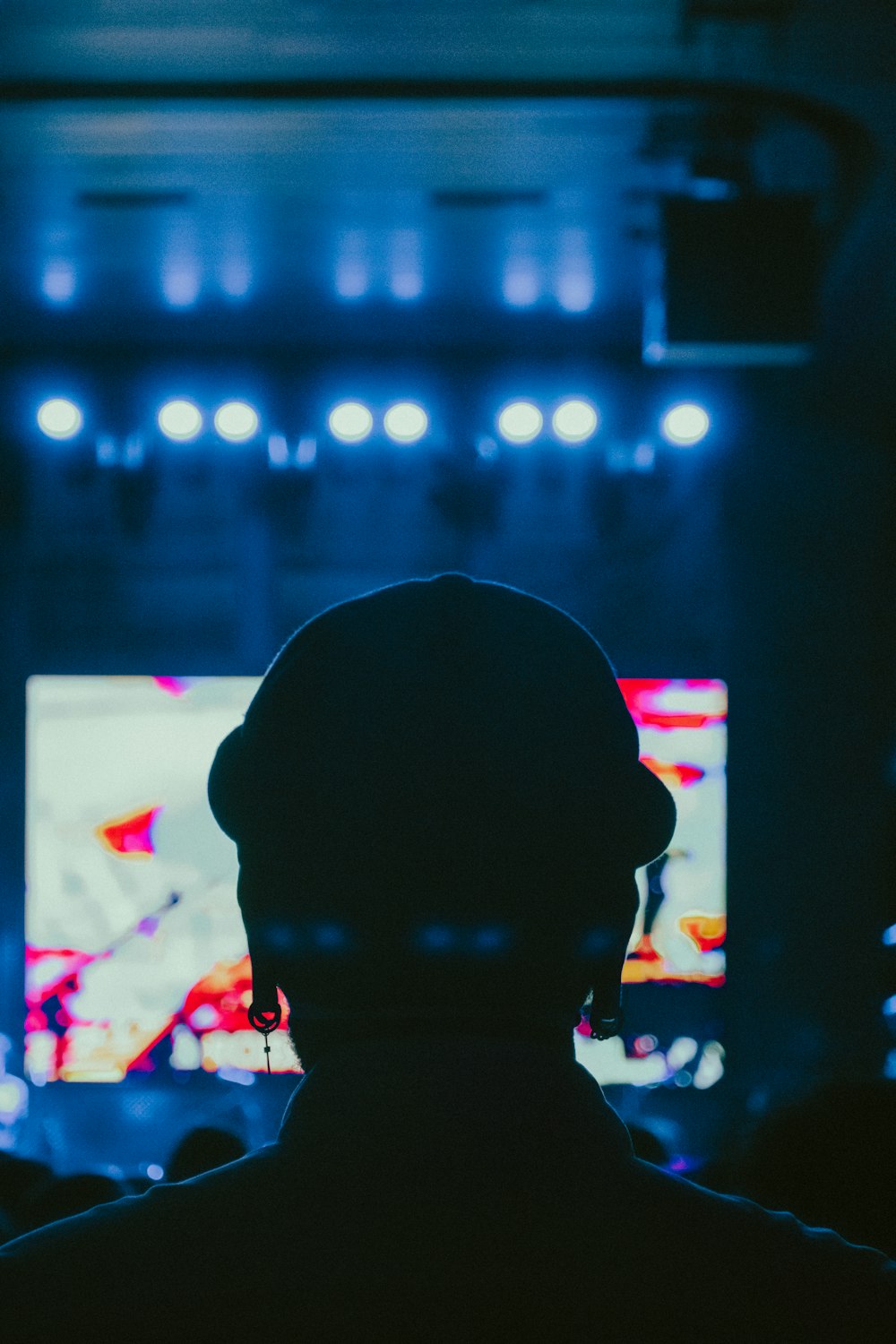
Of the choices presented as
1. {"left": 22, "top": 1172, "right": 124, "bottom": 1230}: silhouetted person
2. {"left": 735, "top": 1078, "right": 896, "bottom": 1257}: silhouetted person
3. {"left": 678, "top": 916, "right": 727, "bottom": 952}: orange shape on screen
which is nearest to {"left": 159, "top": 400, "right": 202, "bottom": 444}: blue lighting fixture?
{"left": 678, "top": 916, "right": 727, "bottom": 952}: orange shape on screen

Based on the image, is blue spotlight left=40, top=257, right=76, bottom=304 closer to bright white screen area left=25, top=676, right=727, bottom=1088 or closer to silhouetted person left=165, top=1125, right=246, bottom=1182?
bright white screen area left=25, top=676, right=727, bottom=1088

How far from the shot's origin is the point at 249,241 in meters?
2.45

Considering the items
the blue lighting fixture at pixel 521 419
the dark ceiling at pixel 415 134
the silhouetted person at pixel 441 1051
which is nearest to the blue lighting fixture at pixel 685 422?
the blue lighting fixture at pixel 521 419

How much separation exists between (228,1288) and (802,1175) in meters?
1.25

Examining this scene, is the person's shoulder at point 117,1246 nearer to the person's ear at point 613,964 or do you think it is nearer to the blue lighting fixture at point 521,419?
the person's ear at point 613,964

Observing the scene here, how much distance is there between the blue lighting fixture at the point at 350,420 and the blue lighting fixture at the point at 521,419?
46 centimetres

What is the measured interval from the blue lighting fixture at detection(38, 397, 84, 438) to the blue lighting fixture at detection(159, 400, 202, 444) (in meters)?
0.29

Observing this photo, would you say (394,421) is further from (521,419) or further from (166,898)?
(166,898)

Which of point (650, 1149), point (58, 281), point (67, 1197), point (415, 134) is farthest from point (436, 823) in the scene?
point (58, 281)

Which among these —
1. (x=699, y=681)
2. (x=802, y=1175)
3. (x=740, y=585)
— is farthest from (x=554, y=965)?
(x=740, y=585)

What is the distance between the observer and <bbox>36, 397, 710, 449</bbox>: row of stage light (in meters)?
3.42

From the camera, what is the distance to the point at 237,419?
3426 millimetres

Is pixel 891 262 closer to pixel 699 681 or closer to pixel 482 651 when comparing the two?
pixel 699 681

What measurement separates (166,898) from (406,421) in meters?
1.77
